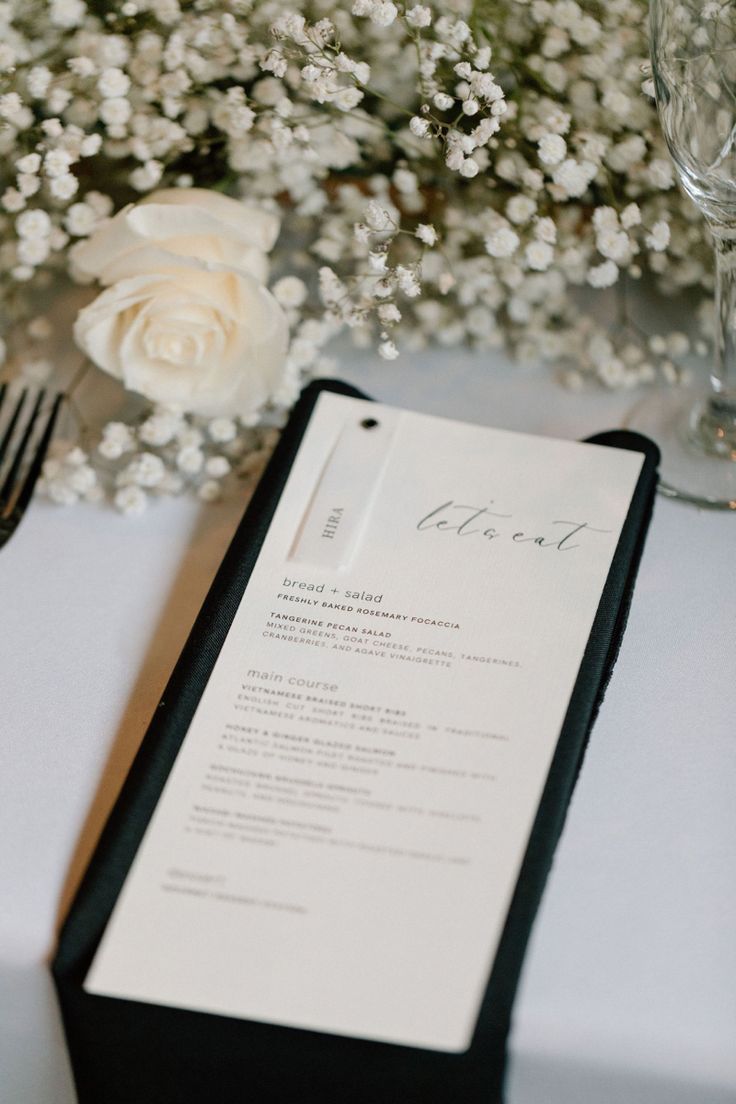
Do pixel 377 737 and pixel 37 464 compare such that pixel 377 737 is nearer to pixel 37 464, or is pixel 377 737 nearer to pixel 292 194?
pixel 37 464

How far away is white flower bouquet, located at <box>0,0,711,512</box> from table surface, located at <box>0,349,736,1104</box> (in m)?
0.08

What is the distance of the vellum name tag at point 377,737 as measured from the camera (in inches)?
19.4

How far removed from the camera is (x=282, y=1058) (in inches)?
19.2

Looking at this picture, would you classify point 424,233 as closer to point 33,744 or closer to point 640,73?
point 640,73

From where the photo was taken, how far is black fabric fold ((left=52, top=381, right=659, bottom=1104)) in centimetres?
47

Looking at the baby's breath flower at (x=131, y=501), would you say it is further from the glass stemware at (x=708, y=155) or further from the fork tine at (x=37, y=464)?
the glass stemware at (x=708, y=155)

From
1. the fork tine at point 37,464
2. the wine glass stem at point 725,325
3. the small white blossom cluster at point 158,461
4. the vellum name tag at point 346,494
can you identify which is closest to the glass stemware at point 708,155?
the wine glass stem at point 725,325

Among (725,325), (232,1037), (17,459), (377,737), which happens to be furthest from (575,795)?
(17,459)

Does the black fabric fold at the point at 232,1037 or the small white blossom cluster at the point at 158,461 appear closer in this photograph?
the black fabric fold at the point at 232,1037

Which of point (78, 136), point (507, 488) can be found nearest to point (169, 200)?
point (78, 136)

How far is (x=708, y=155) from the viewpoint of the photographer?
65cm

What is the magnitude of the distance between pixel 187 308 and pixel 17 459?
0.19 metres

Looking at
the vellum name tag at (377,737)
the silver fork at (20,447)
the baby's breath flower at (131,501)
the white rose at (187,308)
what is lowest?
the silver fork at (20,447)

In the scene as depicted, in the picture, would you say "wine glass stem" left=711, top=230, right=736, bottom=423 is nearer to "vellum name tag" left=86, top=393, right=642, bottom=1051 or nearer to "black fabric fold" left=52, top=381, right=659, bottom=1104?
"vellum name tag" left=86, top=393, right=642, bottom=1051
